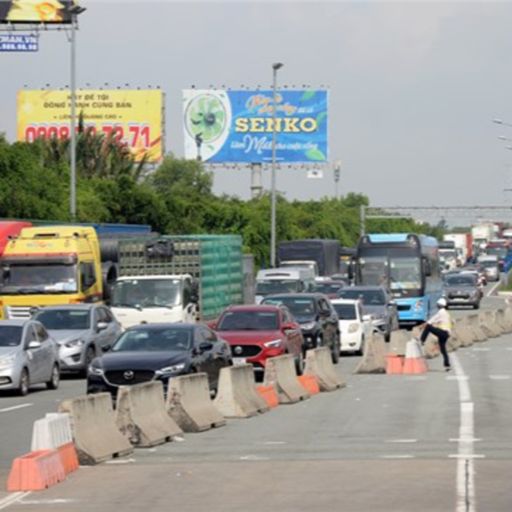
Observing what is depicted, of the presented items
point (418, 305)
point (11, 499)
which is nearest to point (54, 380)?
point (11, 499)

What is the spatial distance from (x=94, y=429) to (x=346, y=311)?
1051 inches

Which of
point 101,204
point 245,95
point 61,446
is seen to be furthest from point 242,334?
point 245,95

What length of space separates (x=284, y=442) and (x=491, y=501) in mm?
6133

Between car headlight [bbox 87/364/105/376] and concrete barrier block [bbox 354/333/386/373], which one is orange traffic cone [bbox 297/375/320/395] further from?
concrete barrier block [bbox 354/333/386/373]

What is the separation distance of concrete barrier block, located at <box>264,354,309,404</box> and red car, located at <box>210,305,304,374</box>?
4.14 m

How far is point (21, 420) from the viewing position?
79.4ft

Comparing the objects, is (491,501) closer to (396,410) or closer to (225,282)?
(396,410)

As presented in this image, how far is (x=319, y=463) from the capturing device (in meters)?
18.0

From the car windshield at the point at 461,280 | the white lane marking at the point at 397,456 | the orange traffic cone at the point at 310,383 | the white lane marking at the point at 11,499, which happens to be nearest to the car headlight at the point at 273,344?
the orange traffic cone at the point at 310,383

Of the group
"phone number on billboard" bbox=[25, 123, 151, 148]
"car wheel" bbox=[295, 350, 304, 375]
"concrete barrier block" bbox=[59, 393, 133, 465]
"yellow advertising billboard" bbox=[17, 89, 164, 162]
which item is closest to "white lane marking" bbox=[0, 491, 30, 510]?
"concrete barrier block" bbox=[59, 393, 133, 465]

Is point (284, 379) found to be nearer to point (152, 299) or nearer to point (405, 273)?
point (152, 299)

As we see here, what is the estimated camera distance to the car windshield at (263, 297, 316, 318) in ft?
130

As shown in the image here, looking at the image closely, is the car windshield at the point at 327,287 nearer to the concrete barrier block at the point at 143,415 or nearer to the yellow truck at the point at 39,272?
the yellow truck at the point at 39,272

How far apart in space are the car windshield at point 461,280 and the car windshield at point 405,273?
75.9 ft
